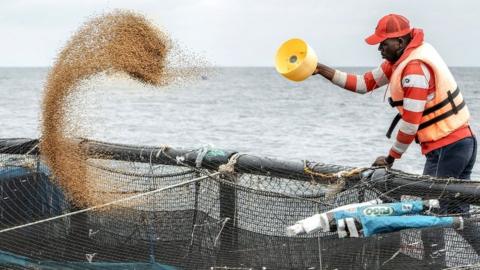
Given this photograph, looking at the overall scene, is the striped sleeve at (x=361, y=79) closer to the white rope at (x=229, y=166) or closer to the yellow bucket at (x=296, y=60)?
the yellow bucket at (x=296, y=60)

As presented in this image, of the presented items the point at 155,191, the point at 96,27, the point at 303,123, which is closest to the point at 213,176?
the point at 155,191

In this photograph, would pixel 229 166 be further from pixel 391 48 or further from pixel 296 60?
pixel 391 48

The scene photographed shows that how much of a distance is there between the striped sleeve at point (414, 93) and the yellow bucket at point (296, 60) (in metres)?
0.70

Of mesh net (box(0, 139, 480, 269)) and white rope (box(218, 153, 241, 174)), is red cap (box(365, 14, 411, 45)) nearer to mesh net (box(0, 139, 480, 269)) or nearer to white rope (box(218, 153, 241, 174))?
mesh net (box(0, 139, 480, 269))

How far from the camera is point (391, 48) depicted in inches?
211

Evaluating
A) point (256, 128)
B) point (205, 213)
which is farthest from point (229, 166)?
point (256, 128)

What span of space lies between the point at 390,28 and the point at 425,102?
558mm

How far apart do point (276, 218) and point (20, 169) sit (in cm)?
226

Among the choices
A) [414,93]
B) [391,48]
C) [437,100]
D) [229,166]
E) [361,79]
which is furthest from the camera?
[361,79]

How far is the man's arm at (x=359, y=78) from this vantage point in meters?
5.79

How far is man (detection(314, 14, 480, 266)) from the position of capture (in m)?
5.11

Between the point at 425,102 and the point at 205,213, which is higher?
the point at 425,102

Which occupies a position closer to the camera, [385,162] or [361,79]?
[385,162]

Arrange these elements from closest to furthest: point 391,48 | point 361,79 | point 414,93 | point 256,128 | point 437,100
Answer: point 414,93 → point 437,100 → point 391,48 → point 361,79 → point 256,128
